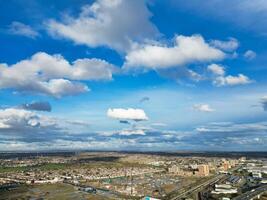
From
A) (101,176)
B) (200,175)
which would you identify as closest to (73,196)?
(101,176)

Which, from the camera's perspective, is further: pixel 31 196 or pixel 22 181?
pixel 22 181

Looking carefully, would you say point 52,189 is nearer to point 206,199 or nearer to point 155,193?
point 155,193

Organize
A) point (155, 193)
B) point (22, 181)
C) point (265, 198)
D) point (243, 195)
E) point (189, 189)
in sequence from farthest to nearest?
point (22, 181), point (189, 189), point (155, 193), point (243, 195), point (265, 198)

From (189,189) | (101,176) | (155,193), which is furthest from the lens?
(101,176)

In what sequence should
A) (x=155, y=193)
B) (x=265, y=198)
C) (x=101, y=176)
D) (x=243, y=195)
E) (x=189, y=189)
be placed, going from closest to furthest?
(x=265, y=198)
(x=243, y=195)
(x=155, y=193)
(x=189, y=189)
(x=101, y=176)

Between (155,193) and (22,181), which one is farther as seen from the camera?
(22,181)

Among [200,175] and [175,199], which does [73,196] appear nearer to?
[175,199]

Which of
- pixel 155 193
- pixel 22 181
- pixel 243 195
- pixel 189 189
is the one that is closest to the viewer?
pixel 243 195

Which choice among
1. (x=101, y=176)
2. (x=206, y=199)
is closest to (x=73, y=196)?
(x=206, y=199)
